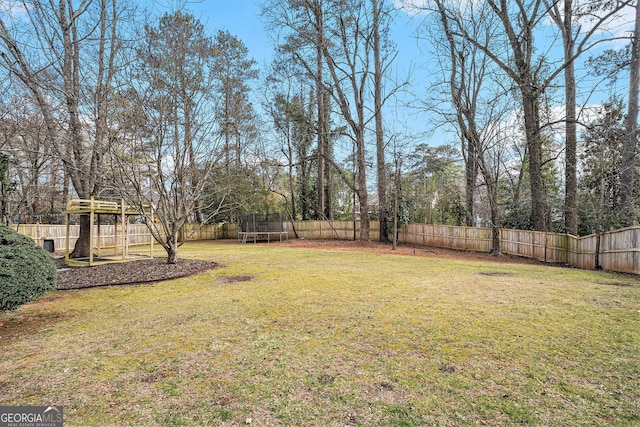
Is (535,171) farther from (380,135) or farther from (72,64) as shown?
(72,64)

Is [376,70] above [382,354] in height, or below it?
above

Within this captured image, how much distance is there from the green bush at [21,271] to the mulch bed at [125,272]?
8.03 ft

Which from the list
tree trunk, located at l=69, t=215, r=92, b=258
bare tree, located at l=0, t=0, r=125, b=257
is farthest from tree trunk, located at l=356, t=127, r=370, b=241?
tree trunk, located at l=69, t=215, r=92, b=258

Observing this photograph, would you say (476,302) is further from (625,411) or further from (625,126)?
(625,126)

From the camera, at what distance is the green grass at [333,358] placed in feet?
6.48

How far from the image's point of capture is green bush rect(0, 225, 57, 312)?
340 cm

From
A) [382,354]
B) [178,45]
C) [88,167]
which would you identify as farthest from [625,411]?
[88,167]

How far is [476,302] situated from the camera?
4.53 metres

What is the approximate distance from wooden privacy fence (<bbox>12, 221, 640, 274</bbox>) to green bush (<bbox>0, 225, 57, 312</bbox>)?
4.64 metres

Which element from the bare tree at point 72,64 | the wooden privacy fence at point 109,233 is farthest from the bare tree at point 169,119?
the wooden privacy fence at point 109,233

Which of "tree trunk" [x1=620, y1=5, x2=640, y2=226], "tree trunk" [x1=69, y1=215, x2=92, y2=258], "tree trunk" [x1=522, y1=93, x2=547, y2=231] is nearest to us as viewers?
"tree trunk" [x1=620, y1=5, x2=640, y2=226]

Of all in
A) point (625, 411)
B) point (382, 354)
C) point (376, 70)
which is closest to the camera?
point (625, 411)

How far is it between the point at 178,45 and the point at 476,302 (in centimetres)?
844

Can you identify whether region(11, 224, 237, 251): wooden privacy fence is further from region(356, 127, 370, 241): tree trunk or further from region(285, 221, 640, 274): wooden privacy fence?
region(356, 127, 370, 241): tree trunk
